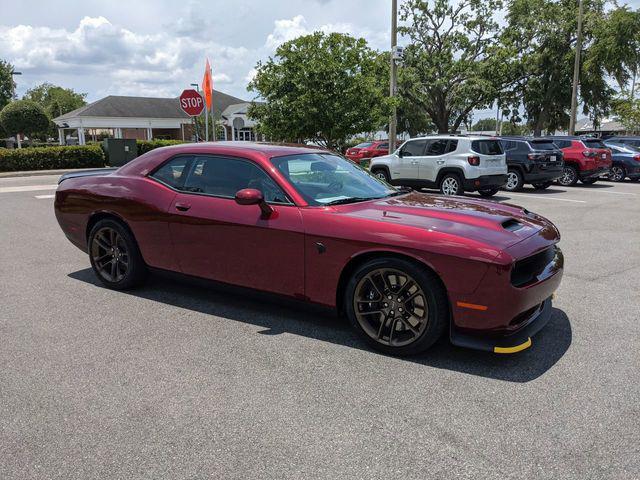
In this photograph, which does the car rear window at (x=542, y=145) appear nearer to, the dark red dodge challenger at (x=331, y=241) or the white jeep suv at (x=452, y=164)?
the white jeep suv at (x=452, y=164)

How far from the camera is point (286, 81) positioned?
635 inches

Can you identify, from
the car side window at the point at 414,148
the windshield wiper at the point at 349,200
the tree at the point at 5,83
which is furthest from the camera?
the tree at the point at 5,83

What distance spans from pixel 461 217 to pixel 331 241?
98cm

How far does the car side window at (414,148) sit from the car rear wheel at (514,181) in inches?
130

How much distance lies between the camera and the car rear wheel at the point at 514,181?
1571 centimetres

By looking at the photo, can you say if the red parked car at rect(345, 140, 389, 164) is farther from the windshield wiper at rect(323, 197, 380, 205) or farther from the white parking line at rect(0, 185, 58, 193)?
the windshield wiper at rect(323, 197, 380, 205)

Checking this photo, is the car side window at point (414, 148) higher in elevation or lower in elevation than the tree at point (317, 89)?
lower

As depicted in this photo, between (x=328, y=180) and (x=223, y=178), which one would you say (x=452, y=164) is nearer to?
(x=328, y=180)

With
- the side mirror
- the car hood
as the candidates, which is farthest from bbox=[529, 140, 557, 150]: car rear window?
the side mirror

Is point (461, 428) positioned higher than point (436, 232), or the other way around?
point (436, 232)

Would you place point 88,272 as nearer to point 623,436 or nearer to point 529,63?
point 623,436

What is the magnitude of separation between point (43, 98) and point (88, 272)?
9082cm

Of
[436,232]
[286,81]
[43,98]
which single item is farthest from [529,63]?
[43,98]

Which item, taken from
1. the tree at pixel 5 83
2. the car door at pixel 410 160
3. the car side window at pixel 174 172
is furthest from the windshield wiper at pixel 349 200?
the tree at pixel 5 83
